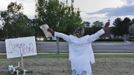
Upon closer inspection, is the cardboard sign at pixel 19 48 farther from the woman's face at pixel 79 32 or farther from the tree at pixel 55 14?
the tree at pixel 55 14

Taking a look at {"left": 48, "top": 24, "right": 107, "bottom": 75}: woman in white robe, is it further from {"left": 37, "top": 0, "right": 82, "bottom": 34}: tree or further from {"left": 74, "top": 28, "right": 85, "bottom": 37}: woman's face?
{"left": 37, "top": 0, "right": 82, "bottom": 34}: tree

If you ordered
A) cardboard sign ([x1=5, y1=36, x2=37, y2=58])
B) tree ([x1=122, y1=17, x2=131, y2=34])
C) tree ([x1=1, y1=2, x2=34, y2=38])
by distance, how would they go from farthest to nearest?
1. tree ([x1=122, y1=17, x2=131, y2=34])
2. tree ([x1=1, y1=2, x2=34, y2=38])
3. cardboard sign ([x1=5, y1=36, x2=37, y2=58])

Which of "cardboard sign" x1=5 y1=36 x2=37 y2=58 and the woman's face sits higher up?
the woman's face

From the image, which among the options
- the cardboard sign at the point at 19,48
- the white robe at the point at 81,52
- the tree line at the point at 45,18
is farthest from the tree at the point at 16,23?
the white robe at the point at 81,52

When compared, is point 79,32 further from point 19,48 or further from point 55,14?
point 55,14

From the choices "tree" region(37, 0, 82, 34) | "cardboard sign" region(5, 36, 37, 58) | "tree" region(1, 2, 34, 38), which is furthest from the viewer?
"tree" region(1, 2, 34, 38)

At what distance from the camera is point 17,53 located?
13375 millimetres

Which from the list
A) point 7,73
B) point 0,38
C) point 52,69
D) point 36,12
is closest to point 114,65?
point 52,69

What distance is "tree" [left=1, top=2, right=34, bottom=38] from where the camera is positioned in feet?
144

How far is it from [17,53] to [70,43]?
20.2 feet

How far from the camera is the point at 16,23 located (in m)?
46.3

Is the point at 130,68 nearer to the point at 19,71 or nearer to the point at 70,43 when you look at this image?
the point at 19,71

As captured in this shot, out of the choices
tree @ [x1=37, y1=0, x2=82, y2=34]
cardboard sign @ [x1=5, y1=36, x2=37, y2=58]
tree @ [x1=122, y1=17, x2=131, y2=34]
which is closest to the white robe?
cardboard sign @ [x1=5, y1=36, x2=37, y2=58]

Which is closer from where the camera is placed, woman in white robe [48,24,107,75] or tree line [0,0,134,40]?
woman in white robe [48,24,107,75]
